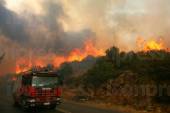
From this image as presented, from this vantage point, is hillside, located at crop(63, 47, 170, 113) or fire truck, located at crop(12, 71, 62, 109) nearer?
fire truck, located at crop(12, 71, 62, 109)

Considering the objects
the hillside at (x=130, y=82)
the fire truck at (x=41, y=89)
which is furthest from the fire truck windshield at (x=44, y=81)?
the hillside at (x=130, y=82)

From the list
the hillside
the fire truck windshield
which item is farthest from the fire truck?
the hillside

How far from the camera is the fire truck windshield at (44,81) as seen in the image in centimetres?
2356

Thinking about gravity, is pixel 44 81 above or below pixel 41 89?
above

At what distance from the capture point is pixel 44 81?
23844 millimetres

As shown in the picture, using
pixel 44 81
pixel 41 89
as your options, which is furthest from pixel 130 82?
pixel 41 89

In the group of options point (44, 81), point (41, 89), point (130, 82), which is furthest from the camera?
point (130, 82)

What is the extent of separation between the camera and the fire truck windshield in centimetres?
2356

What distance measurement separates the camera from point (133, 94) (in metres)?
47.6

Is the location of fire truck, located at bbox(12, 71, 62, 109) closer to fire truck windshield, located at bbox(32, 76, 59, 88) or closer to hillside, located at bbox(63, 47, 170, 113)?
fire truck windshield, located at bbox(32, 76, 59, 88)

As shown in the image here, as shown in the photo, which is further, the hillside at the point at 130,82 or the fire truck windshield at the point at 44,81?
the hillside at the point at 130,82

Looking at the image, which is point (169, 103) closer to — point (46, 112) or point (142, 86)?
point (142, 86)

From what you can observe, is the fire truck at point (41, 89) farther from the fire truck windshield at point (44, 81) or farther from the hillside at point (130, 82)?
the hillside at point (130, 82)

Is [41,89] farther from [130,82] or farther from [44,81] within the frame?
[130,82]
